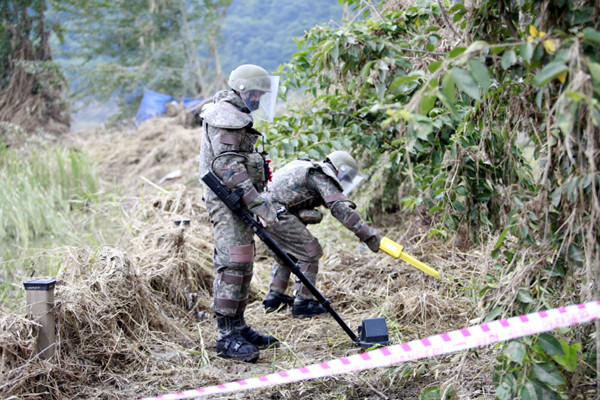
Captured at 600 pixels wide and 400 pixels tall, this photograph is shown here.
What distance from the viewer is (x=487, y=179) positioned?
11.9 ft

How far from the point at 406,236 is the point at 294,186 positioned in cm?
166

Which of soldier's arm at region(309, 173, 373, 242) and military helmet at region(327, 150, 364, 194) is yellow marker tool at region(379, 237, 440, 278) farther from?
military helmet at region(327, 150, 364, 194)

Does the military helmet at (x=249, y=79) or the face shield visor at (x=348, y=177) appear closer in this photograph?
the military helmet at (x=249, y=79)


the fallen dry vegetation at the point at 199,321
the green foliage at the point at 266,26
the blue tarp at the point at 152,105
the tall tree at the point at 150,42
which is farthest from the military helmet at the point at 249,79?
Result: the green foliage at the point at 266,26

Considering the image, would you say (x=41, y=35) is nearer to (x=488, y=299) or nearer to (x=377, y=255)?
(x=377, y=255)

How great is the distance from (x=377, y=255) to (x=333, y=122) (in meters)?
1.31

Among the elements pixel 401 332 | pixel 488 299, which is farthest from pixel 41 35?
pixel 488 299

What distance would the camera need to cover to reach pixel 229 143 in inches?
133

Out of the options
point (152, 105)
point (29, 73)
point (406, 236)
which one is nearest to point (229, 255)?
point (406, 236)

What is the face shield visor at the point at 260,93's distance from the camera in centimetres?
348

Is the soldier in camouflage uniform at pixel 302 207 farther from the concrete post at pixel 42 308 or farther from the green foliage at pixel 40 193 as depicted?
the green foliage at pixel 40 193

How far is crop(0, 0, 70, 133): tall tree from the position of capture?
12.8 m

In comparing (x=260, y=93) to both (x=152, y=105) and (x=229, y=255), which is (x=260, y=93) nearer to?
(x=229, y=255)

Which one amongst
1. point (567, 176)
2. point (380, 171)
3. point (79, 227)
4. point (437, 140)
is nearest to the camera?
point (567, 176)
